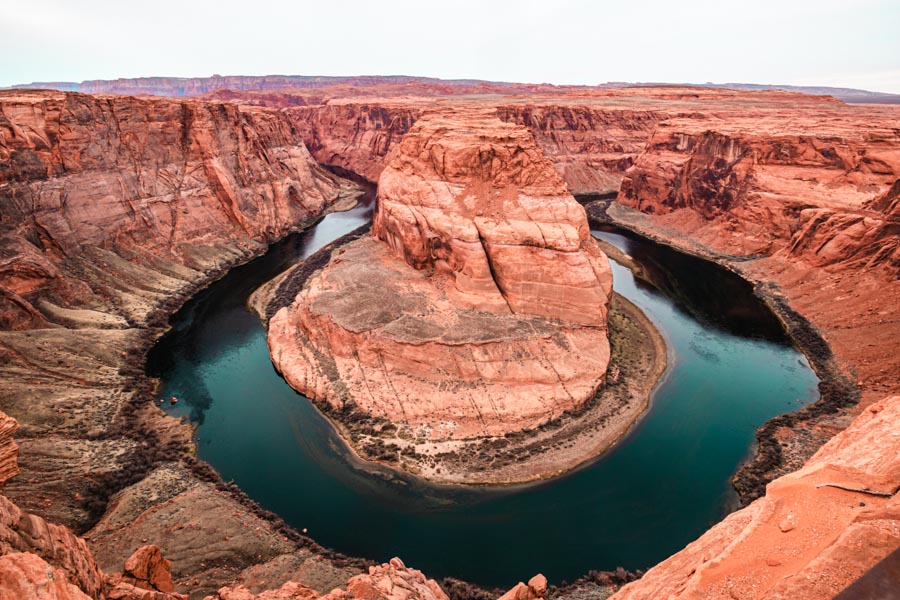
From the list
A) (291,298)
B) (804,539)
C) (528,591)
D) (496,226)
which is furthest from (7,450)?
(291,298)

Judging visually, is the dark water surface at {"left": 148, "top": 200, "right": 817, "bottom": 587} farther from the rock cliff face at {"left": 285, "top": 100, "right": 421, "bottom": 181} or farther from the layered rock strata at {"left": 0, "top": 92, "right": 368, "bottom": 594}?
the rock cliff face at {"left": 285, "top": 100, "right": 421, "bottom": 181}

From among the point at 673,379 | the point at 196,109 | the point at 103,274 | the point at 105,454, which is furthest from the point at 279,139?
the point at 673,379

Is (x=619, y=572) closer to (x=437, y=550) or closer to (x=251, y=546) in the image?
(x=437, y=550)

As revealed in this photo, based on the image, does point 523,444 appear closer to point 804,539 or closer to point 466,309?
point 466,309

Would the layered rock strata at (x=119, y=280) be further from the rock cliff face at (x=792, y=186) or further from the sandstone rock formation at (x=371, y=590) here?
the rock cliff face at (x=792, y=186)

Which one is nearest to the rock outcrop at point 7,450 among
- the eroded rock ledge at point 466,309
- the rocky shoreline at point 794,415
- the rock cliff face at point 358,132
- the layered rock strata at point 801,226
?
the eroded rock ledge at point 466,309

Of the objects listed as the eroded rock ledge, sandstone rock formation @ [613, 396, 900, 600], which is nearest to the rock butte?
the eroded rock ledge
